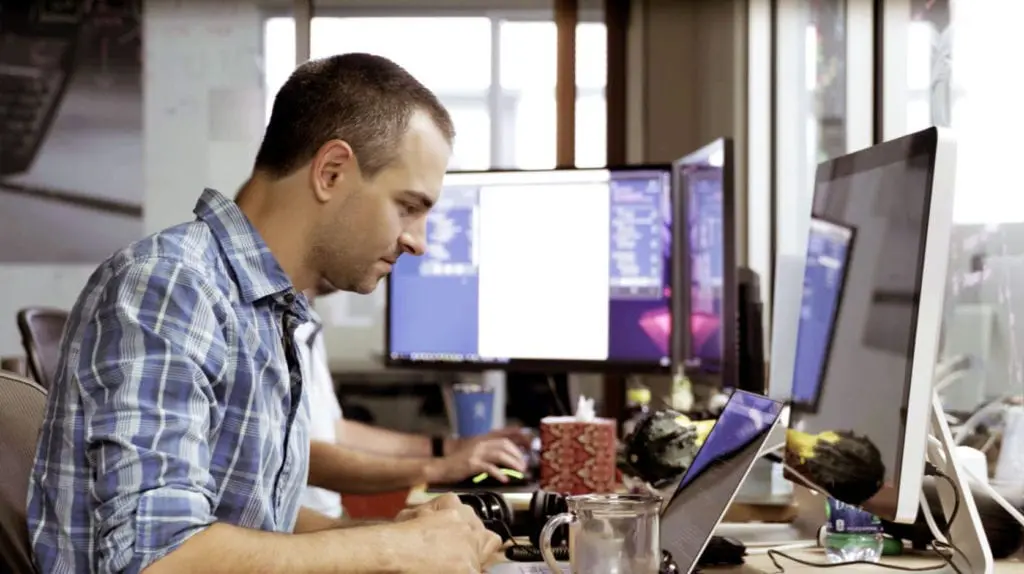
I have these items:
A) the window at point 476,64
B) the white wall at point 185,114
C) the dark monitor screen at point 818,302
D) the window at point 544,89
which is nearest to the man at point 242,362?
the dark monitor screen at point 818,302

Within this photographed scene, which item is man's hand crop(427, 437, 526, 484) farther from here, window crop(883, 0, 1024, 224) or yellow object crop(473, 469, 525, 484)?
window crop(883, 0, 1024, 224)

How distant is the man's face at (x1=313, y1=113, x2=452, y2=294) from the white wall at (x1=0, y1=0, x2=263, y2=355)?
10.8 feet

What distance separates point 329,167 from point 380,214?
7 cm

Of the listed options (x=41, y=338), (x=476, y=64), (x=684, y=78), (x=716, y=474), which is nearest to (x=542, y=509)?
(x=716, y=474)

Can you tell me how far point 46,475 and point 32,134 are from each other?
386cm

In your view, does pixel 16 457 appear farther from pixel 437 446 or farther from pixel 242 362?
pixel 437 446

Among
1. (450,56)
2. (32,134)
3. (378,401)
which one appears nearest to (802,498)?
(378,401)

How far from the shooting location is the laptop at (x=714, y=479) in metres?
1.17

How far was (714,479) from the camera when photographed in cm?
123

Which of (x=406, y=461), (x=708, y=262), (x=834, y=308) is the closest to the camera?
(x=834, y=308)

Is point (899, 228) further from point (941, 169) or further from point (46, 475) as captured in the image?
point (46, 475)

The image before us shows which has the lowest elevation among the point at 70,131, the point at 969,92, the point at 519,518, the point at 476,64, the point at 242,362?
the point at 519,518

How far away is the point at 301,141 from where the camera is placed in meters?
1.28

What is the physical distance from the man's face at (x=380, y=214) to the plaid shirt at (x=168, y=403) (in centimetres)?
8
